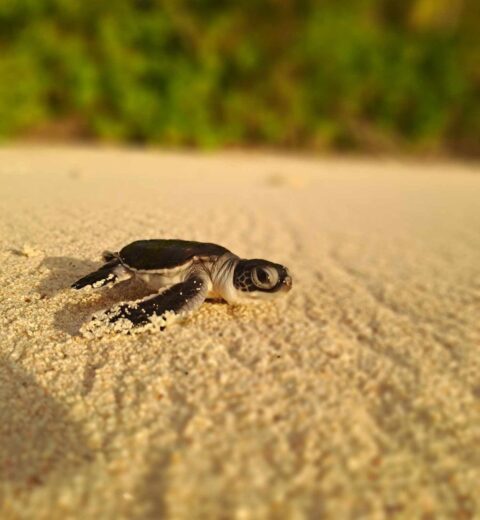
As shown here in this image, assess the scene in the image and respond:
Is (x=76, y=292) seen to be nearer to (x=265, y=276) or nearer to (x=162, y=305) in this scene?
(x=162, y=305)

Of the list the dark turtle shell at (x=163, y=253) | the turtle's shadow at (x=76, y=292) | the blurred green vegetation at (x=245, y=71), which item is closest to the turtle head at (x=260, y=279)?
the dark turtle shell at (x=163, y=253)

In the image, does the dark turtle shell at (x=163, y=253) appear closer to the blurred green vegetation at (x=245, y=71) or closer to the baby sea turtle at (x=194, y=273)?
the baby sea turtle at (x=194, y=273)

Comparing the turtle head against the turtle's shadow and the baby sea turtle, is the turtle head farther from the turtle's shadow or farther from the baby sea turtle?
the turtle's shadow

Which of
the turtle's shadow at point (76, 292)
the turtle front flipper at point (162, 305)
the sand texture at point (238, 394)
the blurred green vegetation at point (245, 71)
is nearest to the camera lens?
the sand texture at point (238, 394)

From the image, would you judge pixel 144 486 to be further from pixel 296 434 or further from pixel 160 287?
pixel 160 287

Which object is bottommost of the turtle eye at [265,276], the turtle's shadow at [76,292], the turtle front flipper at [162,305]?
the turtle's shadow at [76,292]

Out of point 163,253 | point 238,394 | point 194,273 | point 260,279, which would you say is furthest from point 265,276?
point 238,394

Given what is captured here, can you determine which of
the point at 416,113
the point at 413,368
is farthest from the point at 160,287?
the point at 416,113
